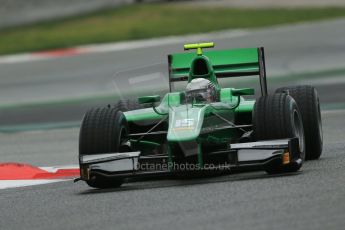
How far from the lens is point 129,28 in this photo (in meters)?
27.1

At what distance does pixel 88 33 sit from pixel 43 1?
2375 mm

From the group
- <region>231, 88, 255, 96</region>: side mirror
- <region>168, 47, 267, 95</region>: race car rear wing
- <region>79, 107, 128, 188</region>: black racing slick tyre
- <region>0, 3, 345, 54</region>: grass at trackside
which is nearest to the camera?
<region>79, 107, 128, 188</region>: black racing slick tyre

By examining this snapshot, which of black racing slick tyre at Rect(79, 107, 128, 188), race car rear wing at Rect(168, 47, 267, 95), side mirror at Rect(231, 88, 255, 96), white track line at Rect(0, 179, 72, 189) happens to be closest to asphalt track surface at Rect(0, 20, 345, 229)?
black racing slick tyre at Rect(79, 107, 128, 188)

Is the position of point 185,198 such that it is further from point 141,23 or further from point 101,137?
point 141,23

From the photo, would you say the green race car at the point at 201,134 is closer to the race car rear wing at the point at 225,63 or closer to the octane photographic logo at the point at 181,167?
the octane photographic logo at the point at 181,167

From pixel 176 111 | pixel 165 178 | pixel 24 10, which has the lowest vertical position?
pixel 165 178

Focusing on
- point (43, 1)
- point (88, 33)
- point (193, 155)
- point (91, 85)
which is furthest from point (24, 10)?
point (193, 155)

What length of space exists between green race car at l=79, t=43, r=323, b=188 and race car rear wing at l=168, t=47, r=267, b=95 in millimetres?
380

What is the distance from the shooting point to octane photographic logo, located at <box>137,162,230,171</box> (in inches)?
369

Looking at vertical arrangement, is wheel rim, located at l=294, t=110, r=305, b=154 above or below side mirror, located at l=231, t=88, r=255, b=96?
below

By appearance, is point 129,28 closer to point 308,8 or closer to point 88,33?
point 88,33

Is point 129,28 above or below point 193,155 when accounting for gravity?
above

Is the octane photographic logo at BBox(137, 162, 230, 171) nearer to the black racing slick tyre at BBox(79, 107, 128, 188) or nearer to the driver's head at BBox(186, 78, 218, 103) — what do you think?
the black racing slick tyre at BBox(79, 107, 128, 188)

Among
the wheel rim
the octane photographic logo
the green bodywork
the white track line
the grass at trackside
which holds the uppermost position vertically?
the grass at trackside
